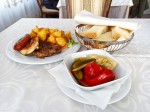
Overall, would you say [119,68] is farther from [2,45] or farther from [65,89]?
[2,45]

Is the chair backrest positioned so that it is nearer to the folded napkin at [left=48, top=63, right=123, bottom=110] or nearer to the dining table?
the dining table

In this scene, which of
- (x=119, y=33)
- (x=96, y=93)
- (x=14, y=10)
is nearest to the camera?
(x=96, y=93)

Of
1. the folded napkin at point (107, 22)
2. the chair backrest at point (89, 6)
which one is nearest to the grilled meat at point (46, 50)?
the folded napkin at point (107, 22)

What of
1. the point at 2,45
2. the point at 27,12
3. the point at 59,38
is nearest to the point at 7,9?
the point at 27,12

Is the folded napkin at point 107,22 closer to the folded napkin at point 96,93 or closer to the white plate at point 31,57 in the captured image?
the white plate at point 31,57

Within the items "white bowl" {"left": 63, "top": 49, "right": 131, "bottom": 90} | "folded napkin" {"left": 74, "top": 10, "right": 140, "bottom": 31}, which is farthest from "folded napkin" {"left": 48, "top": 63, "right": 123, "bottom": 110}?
"folded napkin" {"left": 74, "top": 10, "right": 140, "bottom": 31}

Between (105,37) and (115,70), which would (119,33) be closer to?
(105,37)

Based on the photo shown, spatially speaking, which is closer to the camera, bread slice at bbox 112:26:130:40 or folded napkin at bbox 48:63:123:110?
folded napkin at bbox 48:63:123:110

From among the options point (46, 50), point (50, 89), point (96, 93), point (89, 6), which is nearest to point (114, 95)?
point (96, 93)

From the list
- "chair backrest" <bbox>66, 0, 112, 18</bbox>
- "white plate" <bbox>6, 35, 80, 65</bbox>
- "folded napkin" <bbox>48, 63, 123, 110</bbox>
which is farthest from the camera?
"chair backrest" <bbox>66, 0, 112, 18</bbox>
